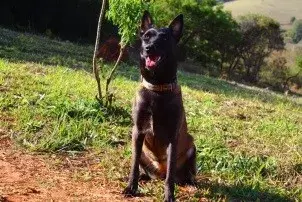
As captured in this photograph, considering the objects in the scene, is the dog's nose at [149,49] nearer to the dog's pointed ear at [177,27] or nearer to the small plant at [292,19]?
the dog's pointed ear at [177,27]

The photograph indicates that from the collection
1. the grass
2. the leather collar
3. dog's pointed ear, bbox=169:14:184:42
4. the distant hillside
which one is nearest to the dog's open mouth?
the leather collar

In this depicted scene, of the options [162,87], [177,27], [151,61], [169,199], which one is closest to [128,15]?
[177,27]

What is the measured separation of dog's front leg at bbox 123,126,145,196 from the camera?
198 inches

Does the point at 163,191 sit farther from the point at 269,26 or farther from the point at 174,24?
the point at 269,26

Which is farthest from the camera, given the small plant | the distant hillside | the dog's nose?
the small plant

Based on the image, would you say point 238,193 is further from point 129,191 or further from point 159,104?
point 159,104

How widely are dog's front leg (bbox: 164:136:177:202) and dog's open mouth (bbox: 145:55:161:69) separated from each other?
73 centimetres

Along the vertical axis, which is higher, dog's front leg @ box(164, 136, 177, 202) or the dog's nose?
the dog's nose

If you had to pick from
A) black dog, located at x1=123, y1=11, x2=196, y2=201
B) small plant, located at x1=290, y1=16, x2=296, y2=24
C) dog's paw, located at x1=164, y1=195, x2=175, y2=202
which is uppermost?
black dog, located at x1=123, y1=11, x2=196, y2=201

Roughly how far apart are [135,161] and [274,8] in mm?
114693

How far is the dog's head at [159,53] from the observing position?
15.3 ft

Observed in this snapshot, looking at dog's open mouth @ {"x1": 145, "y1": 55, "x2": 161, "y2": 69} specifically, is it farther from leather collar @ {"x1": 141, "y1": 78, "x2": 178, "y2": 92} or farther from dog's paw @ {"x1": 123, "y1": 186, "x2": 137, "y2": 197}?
dog's paw @ {"x1": 123, "y1": 186, "x2": 137, "y2": 197}

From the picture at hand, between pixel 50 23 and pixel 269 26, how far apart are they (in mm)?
20256

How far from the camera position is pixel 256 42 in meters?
41.3
